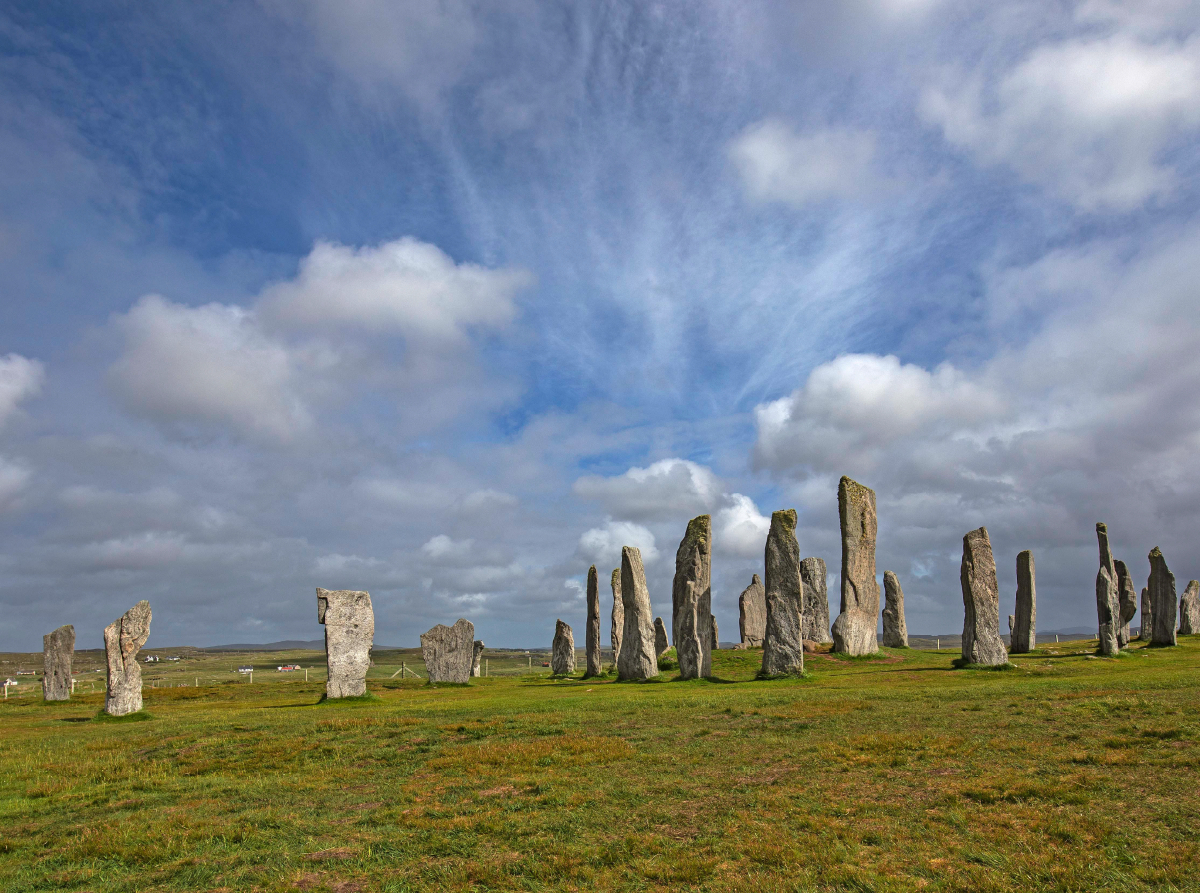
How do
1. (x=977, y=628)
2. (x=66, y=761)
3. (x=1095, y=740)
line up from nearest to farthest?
(x=1095, y=740), (x=66, y=761), (x=977, y=628)

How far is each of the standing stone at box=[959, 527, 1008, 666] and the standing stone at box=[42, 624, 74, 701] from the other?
3917 cm

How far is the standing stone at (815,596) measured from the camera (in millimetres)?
40406

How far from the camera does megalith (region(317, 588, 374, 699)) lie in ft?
86.6

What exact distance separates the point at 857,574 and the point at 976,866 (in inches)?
1245

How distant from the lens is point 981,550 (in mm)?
27391

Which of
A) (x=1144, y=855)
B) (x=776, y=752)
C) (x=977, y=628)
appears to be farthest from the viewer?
(x=977, y=628)

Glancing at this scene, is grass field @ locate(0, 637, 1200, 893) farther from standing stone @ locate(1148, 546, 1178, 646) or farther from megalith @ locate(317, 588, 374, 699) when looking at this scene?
standing stone @ locate(1148, 546, 1178, 646)

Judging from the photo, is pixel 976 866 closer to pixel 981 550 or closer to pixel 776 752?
pixel 776 752

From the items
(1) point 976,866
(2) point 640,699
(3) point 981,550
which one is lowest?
(2) point 640,699

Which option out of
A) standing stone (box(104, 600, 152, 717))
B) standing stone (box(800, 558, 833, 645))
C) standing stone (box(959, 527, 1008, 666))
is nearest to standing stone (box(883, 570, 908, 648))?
standing stone (box(800, 558, 833, 645))

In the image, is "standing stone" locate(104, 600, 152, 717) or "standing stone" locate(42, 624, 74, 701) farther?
"standing stone" locate(42, 624, 74, 701)

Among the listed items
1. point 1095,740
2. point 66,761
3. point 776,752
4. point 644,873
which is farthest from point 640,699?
point 644,873

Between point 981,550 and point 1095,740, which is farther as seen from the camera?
point 981,550

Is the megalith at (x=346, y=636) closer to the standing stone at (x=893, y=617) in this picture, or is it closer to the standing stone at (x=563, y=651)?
the standing stone at (x=563, y=651)
